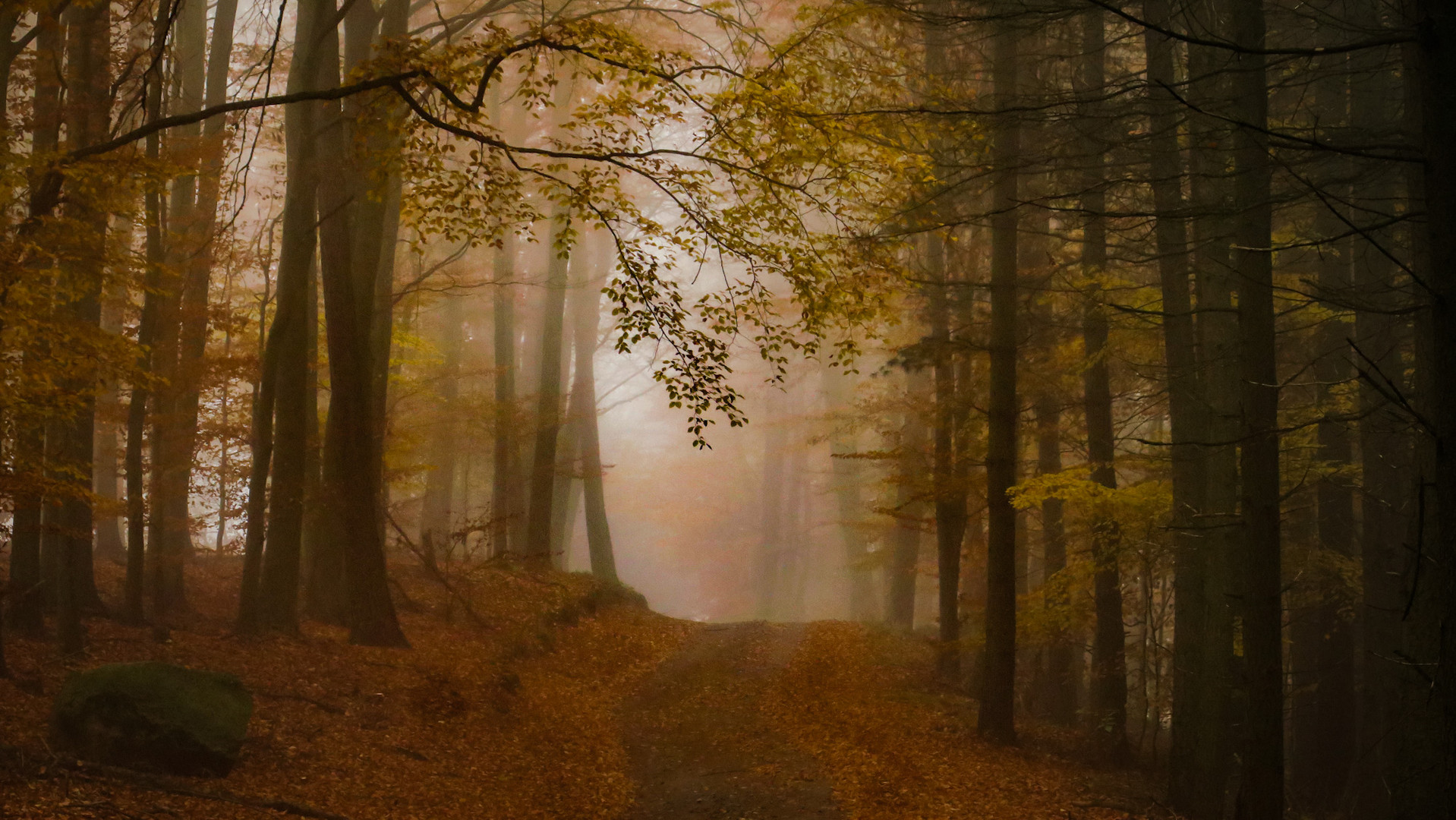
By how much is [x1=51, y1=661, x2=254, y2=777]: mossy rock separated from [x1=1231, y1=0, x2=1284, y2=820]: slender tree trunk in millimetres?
7611

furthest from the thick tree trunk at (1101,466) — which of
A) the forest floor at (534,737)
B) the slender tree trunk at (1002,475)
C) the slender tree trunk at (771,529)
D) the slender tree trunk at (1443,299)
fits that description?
the slender tree trunk at (771,529)

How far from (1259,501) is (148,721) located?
27.1 ft

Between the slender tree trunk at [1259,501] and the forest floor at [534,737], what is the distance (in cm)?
145

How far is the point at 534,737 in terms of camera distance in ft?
32.6

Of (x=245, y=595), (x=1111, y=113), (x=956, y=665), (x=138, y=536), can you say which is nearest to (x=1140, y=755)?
(x=956, y=665)

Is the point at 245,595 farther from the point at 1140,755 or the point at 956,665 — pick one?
the point at 1140,755

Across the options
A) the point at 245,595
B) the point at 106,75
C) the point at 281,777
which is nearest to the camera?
the point at 281,777

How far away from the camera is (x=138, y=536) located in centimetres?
1012

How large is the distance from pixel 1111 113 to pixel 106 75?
9403 millimetres

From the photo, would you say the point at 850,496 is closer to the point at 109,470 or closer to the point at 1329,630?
the point at 1329,630

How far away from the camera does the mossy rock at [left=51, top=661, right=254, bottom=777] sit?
650 centimetres

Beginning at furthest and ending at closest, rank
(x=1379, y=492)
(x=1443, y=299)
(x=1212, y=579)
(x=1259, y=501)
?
1. (x=1379, y=492)
2. (x=1212, y=579)
3. (x=1259, y=501)
4. (x=1443, y=299)

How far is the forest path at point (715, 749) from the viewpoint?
8.10 metres

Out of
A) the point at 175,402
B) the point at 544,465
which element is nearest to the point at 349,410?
the point at 175,402
